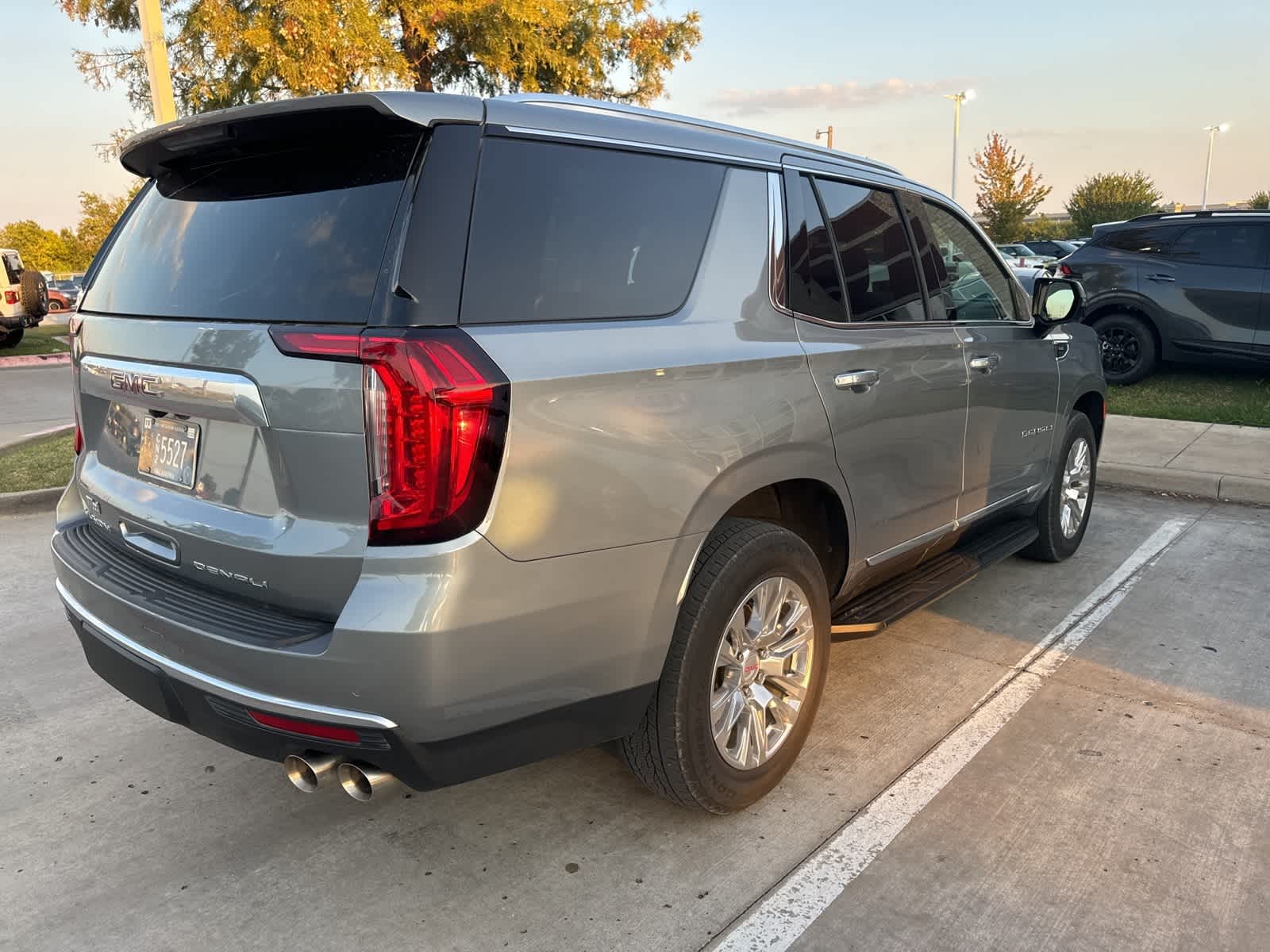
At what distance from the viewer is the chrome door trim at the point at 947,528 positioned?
345 centimetres

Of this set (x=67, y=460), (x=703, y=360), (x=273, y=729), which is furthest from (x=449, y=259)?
(x=67, y=460)

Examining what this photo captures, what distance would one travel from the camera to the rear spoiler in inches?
85.0

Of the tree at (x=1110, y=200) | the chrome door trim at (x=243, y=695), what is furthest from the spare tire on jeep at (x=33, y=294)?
the tree at (x=1110, y=200)

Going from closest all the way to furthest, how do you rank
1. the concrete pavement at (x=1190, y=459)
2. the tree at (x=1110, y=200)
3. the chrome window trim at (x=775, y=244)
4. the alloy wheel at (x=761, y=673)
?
the alloy wheel at (x=761, y=673) < the chrome window trim at (x=775, y=244) < the concrete pavement at (x=1190, y=459) < the tree at (x=1110, y=200)

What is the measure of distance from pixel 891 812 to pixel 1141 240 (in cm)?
894

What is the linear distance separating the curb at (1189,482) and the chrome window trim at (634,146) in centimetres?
508

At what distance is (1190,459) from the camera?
722 cm

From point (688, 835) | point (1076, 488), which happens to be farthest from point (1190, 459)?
point (688, 835)

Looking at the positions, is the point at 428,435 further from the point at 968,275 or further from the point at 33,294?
the point at 33,294

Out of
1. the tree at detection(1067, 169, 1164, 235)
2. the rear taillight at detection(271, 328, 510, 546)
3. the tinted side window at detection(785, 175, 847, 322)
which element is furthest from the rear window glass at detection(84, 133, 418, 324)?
the tree at detection(1067, 169, 1164, 235)

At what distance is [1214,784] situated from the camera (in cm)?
304

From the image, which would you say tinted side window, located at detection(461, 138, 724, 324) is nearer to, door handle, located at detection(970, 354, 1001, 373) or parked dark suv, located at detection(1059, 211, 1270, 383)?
door handle, located at detection(970, 354, 1001, 373)

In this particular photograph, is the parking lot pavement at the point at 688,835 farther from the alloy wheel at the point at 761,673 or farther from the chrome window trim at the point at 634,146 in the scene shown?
the chrome window trim at the point at 634,146

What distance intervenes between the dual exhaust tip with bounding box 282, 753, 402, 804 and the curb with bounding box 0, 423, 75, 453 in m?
8.11
